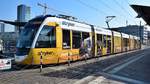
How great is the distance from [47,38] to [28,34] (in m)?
1.15

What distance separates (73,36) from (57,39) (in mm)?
2782

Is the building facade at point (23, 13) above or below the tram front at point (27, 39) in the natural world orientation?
above

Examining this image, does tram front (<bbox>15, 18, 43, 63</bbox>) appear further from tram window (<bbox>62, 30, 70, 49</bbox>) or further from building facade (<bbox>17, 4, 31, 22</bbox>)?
building facade (<bbox>17, 4, 31, 22</bbox>)

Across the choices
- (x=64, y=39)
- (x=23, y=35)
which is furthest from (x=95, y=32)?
(x=23, y=35)

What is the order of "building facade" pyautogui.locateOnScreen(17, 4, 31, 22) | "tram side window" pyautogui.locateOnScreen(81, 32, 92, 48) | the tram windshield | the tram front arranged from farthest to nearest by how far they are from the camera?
"building facade" pyautogui.locateOnScreen(17, 4, 31, 22), "tram side window" pyautogui.locateOnScreen(81, 32, 92, 48), the tram windshield, the tram front

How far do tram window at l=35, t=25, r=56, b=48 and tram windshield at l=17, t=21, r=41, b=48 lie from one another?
1.30ft

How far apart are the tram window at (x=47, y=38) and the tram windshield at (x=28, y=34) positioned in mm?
397

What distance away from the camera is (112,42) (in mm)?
35219

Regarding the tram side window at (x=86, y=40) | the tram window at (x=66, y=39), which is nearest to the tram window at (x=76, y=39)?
the tram window at (x=66, y=39)

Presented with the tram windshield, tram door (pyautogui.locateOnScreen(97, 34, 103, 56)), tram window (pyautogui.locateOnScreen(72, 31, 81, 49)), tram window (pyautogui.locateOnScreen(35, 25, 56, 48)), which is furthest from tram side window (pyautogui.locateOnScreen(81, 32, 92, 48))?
the tram windshield

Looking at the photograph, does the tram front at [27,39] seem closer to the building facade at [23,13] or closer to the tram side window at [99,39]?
the tram side window at [99,39]

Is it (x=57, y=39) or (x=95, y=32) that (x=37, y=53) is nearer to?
(x=57, y=39)

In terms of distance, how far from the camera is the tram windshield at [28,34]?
673 inches

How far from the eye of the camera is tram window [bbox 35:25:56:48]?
56.7 ft
